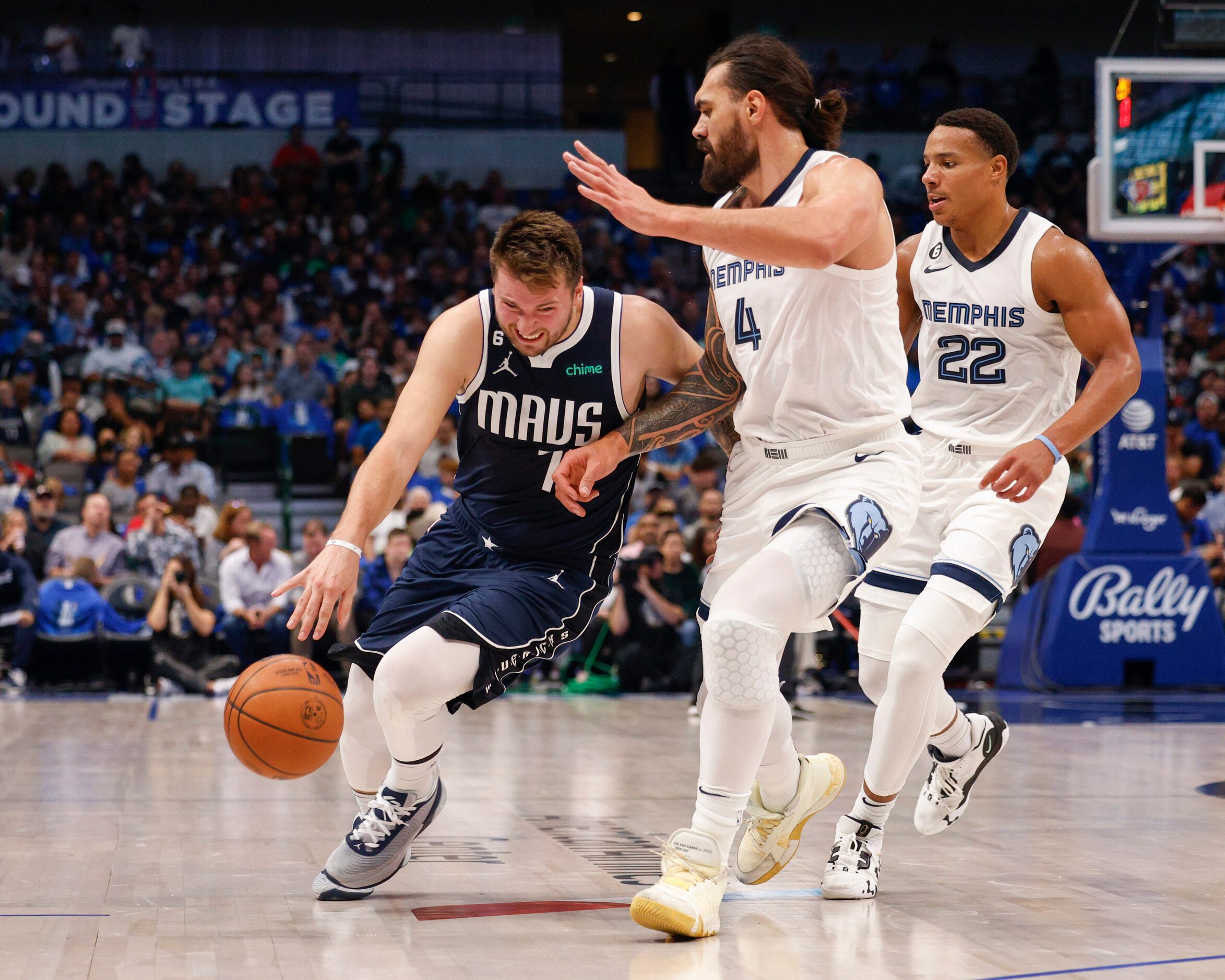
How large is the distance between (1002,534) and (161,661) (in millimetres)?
8528

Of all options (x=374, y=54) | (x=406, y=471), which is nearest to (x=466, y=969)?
(x=406, y=471)

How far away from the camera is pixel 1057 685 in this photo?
11555mm

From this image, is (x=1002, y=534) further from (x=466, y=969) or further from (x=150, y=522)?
(x=150, y=522)

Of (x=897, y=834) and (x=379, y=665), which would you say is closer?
(x=379, y=665)

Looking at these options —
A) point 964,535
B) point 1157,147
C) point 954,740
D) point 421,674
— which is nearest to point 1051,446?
point 964,535

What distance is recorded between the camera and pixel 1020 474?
13.8ft

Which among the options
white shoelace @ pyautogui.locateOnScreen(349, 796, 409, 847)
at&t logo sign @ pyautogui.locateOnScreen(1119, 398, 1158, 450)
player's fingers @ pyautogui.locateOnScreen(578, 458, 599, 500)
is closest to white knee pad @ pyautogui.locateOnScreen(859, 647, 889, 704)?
player's fingers @ pyautogui.locateOnScreen(578, 458, 599, 500)

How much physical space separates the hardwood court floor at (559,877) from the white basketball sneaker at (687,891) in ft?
0.18

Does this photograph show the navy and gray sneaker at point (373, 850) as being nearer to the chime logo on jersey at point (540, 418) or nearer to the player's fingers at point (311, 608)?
the player's fingers at point (311, 608)

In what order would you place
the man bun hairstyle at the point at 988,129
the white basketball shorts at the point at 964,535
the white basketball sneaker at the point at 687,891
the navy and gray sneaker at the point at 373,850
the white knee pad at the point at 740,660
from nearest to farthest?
the white basketball sneaker at the point at 687,891 → the white knee pad at the point at 740,660 → the navy and gray sneaker at the point at 373,850 → the white basketball shorts at the point at 964,535 → the man bun hairstyle at the point at 988,129

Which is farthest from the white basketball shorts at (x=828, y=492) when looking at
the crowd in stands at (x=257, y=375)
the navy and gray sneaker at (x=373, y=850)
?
the crowd in stands at (x=257, y=375)

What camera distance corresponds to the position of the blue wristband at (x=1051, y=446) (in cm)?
430

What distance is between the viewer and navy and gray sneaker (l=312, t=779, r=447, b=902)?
13.4ft

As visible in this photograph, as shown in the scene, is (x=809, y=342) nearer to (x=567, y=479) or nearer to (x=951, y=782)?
(x=567, y=479)
